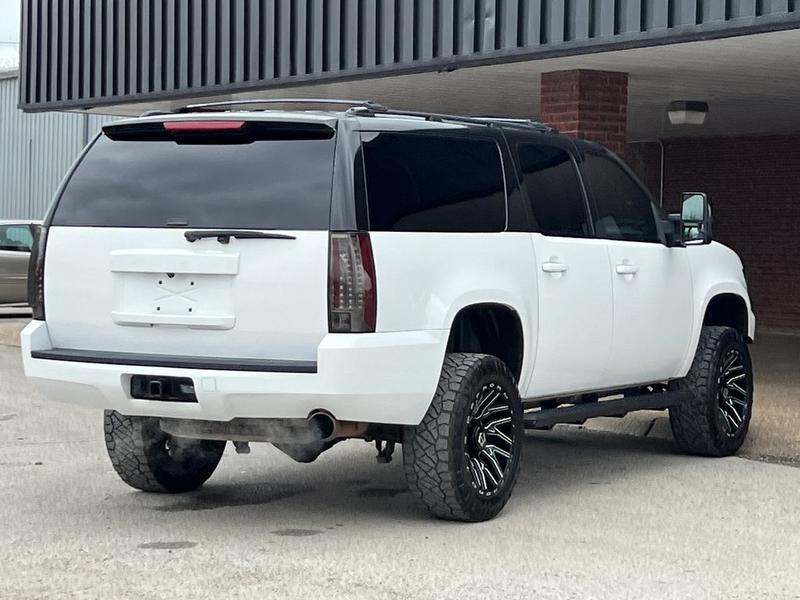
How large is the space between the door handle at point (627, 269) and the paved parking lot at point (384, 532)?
1.21 m

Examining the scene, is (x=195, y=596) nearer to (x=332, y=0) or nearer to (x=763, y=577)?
(x=763, y=577)

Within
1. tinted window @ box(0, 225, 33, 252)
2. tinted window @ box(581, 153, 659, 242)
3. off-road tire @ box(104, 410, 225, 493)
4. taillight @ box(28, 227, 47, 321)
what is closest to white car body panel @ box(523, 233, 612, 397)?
tinted window @ box(581, 153, 659, 242)

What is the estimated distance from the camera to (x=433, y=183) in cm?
742

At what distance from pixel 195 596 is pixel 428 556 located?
1208mm

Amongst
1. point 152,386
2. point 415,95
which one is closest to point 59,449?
point 152,386

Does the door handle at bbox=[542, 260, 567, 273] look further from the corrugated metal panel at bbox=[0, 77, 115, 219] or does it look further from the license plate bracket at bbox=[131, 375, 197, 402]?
the corrugated metal panel at bbox=[0, 77, 115, 219]

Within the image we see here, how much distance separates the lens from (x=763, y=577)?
20.9 feet

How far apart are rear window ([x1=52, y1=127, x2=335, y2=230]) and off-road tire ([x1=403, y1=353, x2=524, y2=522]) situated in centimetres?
105

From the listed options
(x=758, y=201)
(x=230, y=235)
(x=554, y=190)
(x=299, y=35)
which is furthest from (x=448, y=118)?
(x=758, y=201)

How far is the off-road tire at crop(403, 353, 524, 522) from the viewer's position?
716 cm

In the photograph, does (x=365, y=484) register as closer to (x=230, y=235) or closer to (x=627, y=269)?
(x=627, y=269)

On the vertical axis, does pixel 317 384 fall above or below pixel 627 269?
below

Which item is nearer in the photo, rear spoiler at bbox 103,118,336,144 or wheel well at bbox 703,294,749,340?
rear spoiler at bbox 103,118,336,144

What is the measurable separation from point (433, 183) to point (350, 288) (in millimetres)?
912
